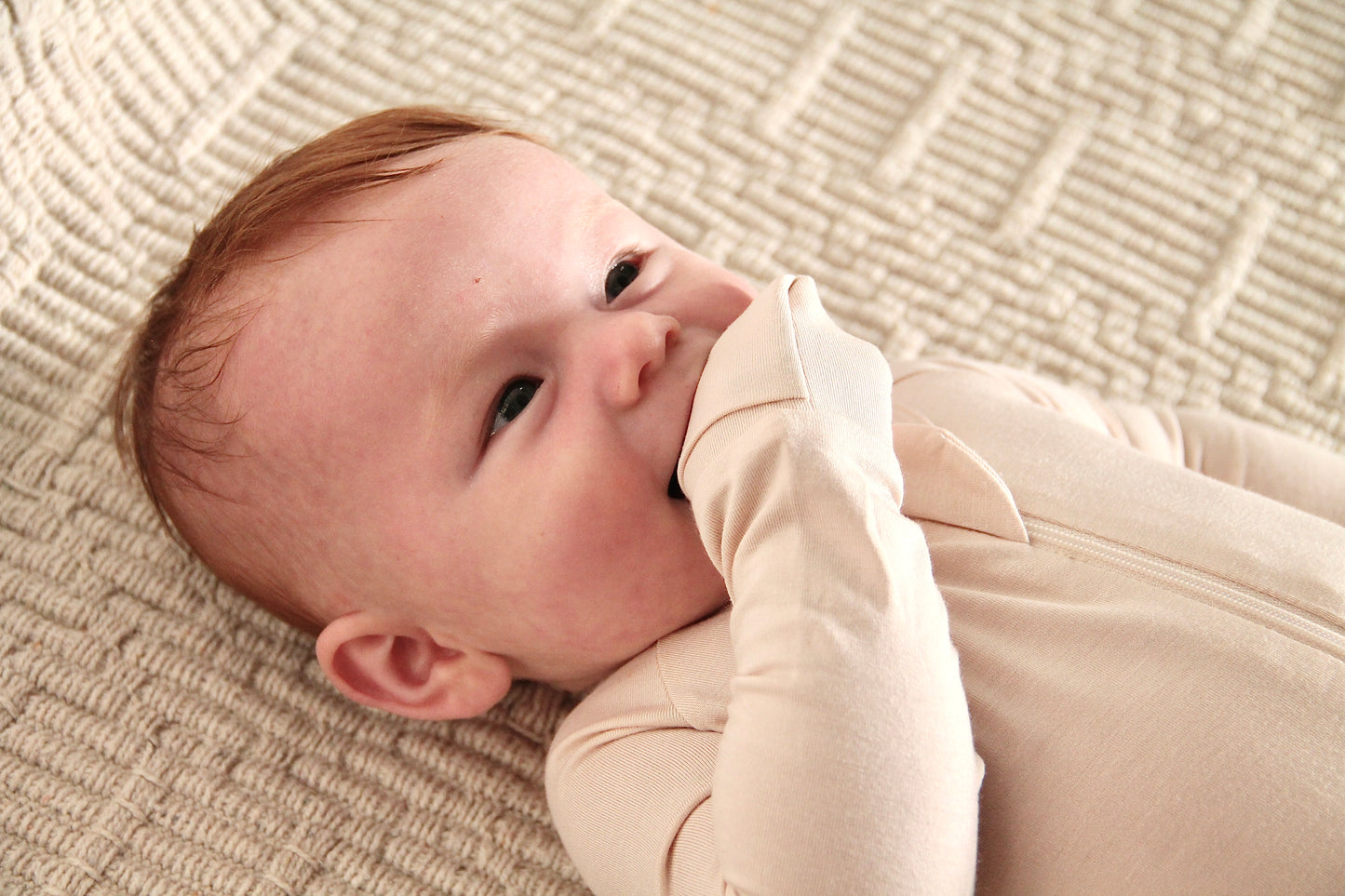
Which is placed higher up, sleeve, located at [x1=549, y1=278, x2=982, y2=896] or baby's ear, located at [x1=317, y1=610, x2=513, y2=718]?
sleeve, located at [x1=549, y1=278, x2=982, y2=896]

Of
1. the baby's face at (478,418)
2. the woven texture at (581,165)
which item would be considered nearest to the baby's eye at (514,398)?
the baby's face at (478,418)

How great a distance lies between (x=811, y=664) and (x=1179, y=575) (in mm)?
279

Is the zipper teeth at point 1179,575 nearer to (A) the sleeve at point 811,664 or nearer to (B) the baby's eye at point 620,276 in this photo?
(A) the sleeve at point 811,664

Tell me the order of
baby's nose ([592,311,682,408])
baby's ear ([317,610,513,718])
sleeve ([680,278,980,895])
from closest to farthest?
sleeve ([680,278,980,895])
baby's nose ([592,311,682,408])
baby's ear ([317,610,513,718])

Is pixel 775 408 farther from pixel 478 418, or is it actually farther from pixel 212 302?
pixel 212 302

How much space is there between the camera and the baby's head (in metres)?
0.76

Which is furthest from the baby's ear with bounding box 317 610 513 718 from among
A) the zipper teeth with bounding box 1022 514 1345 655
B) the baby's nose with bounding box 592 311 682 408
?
the zipper teeth with bounding box 1022 514 1345 655

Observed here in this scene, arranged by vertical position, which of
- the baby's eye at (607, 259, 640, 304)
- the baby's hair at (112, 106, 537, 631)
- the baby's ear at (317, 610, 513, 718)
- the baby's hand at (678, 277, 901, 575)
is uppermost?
the baby's hand at (678, 277, 901, 575)

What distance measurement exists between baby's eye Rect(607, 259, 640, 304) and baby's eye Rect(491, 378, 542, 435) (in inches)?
3.9

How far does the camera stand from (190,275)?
0.87 meters

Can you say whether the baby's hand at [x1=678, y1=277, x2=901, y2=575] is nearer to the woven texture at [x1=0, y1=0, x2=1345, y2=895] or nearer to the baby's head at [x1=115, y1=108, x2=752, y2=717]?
the baby's head at [x1=115, y1=108, x2=752, y2=717]

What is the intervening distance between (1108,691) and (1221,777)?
0.08 metres

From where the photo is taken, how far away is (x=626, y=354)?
75 cm

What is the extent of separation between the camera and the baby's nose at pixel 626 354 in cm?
75
